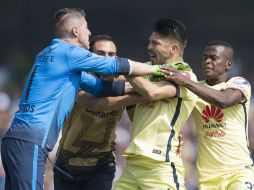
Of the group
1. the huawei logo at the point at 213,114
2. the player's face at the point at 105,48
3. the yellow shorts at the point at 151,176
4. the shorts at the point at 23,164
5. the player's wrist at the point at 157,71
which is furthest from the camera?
the player's face at the point at 105,48

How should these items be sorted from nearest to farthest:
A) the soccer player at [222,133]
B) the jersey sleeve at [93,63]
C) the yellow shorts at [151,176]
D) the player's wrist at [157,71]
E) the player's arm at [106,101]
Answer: the jersey sleeve at [93,63] < the yellow shorts at [151,176] < the player's wrist at [157,71] < the player's arm at [106,101] < the soccer player at [222,133]

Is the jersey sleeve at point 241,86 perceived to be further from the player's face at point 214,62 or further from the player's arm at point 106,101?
Answer: the player's arm at point 106,101

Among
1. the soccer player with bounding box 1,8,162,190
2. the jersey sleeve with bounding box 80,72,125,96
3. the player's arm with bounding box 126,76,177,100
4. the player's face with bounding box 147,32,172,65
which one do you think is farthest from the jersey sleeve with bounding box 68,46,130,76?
the player's face with bounding box 147,32,172,65

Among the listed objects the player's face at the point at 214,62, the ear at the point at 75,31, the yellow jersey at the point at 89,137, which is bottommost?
the yellow jersey at the point at 89,137

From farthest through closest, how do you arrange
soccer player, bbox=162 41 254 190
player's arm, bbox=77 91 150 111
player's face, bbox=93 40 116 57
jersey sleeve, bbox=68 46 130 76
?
player's face, bbox=93 40 116 57 → soccer player, bbox=162 41 254 190 → player's arm, bbox=77 91 150 111 → jersey sleeve, bbox=68 46 130 76

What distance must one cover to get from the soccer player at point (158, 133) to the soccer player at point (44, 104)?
0.26 meters

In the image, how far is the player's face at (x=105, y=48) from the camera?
29.6ft

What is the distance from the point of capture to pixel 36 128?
7895 millimetres

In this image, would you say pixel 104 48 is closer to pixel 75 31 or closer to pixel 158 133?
pixel 75 31

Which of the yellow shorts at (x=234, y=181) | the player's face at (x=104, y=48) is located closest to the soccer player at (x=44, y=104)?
the player's face at (x=104, y=48)

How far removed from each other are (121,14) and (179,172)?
1053 centimetres

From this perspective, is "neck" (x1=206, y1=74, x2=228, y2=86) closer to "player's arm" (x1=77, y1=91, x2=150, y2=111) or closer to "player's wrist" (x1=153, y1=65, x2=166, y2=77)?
"player's wrist" (x1=153, y1=65, x2=166, y2=77)

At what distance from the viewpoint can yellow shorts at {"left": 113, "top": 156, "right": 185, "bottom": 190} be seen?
821 centimetres

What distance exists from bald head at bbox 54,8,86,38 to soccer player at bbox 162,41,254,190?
1386 mm
